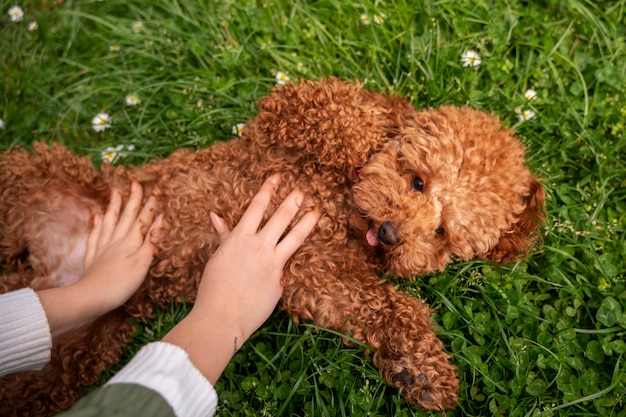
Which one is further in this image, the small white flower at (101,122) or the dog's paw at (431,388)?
the small white flower at (101,122)

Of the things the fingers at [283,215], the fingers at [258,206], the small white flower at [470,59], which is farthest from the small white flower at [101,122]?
the small white flower at [470,59]

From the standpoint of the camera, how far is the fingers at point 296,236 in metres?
2.52

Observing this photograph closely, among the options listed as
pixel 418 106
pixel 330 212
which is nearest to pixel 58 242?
pixel 330 212

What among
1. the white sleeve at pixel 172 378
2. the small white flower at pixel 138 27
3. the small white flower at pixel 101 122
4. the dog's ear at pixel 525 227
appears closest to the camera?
the white sleeve at pixel 172 378

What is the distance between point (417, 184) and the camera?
7.77 ft

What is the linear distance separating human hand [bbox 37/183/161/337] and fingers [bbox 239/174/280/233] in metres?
0.54

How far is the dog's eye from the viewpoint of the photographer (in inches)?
92.8

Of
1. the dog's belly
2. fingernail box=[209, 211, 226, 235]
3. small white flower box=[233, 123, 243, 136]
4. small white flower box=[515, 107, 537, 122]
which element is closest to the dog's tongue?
fingernail box=[209, 211, 226, 235]

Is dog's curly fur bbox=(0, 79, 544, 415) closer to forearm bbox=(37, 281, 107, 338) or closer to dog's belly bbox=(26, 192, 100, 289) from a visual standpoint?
dog's belly bbox=(26, 192, 100, 289)

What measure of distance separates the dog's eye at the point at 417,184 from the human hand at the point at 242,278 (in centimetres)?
52

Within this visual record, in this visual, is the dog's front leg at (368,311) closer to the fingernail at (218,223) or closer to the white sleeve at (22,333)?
the fingernail at (218,223)

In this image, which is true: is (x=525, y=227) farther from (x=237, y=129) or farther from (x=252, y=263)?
(x=237, y=129)

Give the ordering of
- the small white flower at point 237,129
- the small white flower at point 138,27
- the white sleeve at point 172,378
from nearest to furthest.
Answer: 1. the white sleeve at point 172,378
2. the small white flower at point 237,129
3. the small white flower at point 138,27

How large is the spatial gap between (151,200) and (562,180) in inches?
102
